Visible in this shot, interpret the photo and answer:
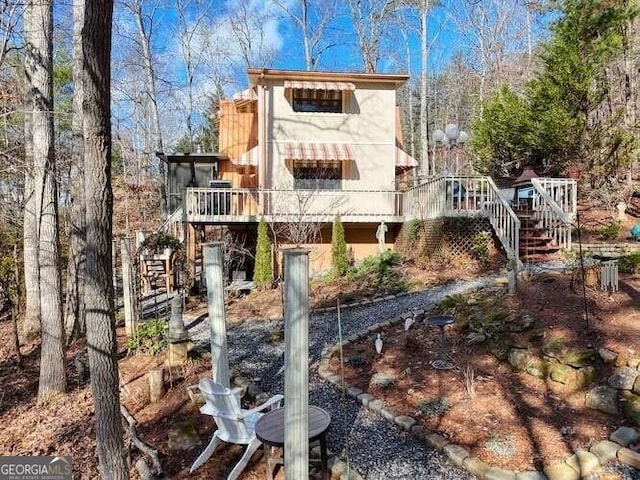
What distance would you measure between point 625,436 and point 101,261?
4.73 m

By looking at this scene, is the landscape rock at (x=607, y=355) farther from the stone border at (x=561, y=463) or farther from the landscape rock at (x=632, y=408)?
the stone border at (x=561, y=463)

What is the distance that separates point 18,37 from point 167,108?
20.4m

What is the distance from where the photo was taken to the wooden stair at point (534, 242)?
9.50m

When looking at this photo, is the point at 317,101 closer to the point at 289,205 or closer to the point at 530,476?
the point at 289,205

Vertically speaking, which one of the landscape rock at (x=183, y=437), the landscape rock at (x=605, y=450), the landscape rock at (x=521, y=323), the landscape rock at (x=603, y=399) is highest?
the landscape rock at (x=521, y=323)

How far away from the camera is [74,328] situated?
835 cm

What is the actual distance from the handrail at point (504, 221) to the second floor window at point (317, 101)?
21.5 ft

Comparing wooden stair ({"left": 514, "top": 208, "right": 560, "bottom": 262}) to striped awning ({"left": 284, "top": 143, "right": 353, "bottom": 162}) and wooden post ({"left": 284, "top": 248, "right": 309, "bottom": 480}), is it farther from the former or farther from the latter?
wooden post ({"left": 284, "top": 248, "right": 309, "bottom": 480})

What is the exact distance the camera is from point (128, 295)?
7.85 m

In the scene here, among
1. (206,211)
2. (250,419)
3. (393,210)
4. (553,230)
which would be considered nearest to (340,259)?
(393,210)

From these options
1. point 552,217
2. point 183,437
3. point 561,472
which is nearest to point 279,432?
point 183,437

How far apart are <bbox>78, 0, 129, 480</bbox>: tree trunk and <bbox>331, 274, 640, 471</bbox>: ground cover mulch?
9.44 feet

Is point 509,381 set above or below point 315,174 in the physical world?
below

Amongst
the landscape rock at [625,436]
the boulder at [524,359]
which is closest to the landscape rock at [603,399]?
the landscape rock at [625,436]
